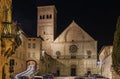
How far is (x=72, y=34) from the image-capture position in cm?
8088

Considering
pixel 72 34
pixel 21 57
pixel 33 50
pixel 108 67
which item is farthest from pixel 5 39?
pixel 72 34

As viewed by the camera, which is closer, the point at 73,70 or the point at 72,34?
the point at 73,70

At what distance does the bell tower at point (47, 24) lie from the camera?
3263 inches

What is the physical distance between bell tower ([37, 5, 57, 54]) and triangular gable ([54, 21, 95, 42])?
2527 millimetres

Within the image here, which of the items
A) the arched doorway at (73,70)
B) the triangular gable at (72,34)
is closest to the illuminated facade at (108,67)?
the triangular gable at (72,34)

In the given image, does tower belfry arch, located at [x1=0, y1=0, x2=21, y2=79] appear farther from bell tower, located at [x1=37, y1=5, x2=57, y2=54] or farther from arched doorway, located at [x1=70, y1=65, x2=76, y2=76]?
bell tower, located at [x1=37, y1=5, x2=57, y2=54]

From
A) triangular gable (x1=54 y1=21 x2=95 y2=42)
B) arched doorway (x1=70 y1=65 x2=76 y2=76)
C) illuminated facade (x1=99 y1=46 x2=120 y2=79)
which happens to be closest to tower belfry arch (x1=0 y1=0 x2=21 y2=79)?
illuminated facade (x1=99 y1=46 x2=120 y2=79)

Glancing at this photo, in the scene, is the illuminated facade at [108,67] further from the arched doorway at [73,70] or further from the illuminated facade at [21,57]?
the illuminated facade at [21,57]

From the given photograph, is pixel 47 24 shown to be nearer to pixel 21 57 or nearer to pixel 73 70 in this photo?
pixel 73 70

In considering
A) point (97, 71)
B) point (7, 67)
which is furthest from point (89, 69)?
point (7, 67)

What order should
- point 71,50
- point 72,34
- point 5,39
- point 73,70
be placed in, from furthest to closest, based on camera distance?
point 72,34, point 71,50, point 73,70, point 5,39

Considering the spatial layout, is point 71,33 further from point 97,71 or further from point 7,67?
point 7,67

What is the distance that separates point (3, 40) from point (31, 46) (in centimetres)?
5704

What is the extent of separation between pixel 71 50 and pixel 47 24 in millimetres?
9238
